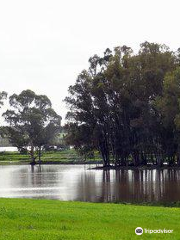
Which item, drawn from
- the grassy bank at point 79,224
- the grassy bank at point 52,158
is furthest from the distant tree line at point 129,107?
the grassy bank at point 79,224

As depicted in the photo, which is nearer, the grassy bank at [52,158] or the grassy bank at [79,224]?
the grassy bank at [79,224]

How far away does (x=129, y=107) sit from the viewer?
82.6m

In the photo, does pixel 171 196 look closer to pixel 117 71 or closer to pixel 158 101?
pixel 158 101

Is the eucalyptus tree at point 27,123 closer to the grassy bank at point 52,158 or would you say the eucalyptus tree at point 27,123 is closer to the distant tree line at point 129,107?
the grassy bank at point 52,158

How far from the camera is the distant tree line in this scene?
75.8 metres

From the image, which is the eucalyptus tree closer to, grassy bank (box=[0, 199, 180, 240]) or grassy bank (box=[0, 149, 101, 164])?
grassy bank (box=[0, 149, 101, 164])

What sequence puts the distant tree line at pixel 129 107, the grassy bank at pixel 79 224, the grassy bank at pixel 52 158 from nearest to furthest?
the grassy bank at pixel 79 224
the distant tree line at pixel 129 107
the grassy bank at pixel 52 158

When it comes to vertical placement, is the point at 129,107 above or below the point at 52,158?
above

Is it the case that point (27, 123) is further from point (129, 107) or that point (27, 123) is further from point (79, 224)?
point (79, 224)

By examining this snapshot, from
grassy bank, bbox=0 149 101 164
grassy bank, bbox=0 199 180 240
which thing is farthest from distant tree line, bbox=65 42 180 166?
grassy bank, bbox=0 199 180 240

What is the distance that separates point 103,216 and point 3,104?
10480 centimetres

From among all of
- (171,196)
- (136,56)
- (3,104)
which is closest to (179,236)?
(171,196)

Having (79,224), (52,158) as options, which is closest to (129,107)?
(52,158)

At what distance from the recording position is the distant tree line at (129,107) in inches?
2985
